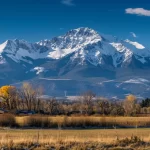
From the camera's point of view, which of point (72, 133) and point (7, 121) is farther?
point (7, 121)

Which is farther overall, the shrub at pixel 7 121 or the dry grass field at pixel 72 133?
the shrub at pixel 7 121

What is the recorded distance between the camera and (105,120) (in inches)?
2530

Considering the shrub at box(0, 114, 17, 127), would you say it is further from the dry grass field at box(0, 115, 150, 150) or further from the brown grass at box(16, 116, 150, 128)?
the brown grass at box(16, 116, 150, 128)

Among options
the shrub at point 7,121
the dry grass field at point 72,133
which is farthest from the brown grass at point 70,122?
the shrub at point 7,121

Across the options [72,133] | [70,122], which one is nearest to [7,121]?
[70,122]

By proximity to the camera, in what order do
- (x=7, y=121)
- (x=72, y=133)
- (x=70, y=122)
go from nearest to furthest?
(x=72, y=133) < (x=7, y=121) < (x=70, y=122)

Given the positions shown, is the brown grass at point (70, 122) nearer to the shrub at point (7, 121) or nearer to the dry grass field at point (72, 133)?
the dry grass field at point (72, 133)

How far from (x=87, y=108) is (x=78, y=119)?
65.5 metres

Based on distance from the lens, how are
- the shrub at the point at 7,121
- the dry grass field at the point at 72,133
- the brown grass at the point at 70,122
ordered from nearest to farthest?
the dry grass field at the point at 72,133, the shrub at the point at 7,121, the brown grass at the point at 70,122

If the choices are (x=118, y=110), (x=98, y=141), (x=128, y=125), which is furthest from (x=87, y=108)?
(x=98, y=141)

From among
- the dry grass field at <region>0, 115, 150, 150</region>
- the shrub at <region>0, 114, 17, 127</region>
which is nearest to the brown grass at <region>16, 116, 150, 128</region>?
the dry grass field at <region>0, 115, 150, 150</region>

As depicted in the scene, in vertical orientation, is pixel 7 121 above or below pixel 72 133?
above

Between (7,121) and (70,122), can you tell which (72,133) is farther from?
(70,122)

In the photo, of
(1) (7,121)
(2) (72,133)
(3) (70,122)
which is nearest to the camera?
(2) (72,133)
